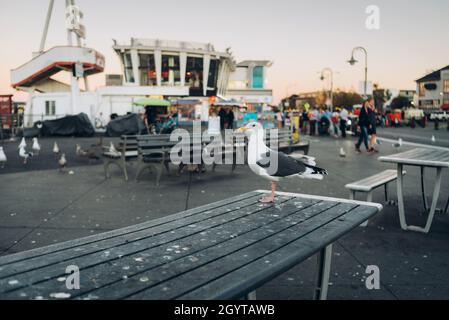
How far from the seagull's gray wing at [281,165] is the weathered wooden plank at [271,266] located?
0.74m

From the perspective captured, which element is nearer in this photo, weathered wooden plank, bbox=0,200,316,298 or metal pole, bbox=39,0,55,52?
weathered wooden plank, bbox=0,200,316,298

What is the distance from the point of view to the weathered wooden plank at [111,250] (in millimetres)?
1665

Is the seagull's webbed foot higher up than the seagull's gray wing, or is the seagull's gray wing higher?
the seagull's gray wing

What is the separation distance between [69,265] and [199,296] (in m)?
0.67

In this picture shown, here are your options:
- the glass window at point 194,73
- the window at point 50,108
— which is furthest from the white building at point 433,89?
the window at point 50,108

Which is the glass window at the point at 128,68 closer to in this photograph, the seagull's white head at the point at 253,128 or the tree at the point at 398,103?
the seagull's white head at the point at 253,128

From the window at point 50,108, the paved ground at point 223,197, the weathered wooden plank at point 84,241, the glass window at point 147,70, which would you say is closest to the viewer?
the weathered wooden plank at point 84,241

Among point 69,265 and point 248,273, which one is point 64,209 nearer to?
point 69,265

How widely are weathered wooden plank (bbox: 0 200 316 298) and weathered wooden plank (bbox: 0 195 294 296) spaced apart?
0.06 meters

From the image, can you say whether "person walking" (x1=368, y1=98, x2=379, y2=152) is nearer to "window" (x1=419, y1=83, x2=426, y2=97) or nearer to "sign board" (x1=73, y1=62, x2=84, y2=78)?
"sign board" (x1=73, y1=62, x2=84, y2=78)

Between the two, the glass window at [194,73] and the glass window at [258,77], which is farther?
the glass window at [258,77]

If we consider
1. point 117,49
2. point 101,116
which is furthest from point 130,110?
point 117,49

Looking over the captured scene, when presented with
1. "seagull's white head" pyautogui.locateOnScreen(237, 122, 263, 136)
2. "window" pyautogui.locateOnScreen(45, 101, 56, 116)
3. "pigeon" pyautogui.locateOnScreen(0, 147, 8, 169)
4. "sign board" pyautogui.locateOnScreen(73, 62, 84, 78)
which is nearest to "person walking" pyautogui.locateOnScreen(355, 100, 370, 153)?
"pigeon" pyautogui.locateOnScreen(0, 147, 8, 169)

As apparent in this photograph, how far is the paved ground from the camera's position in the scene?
341 cm
